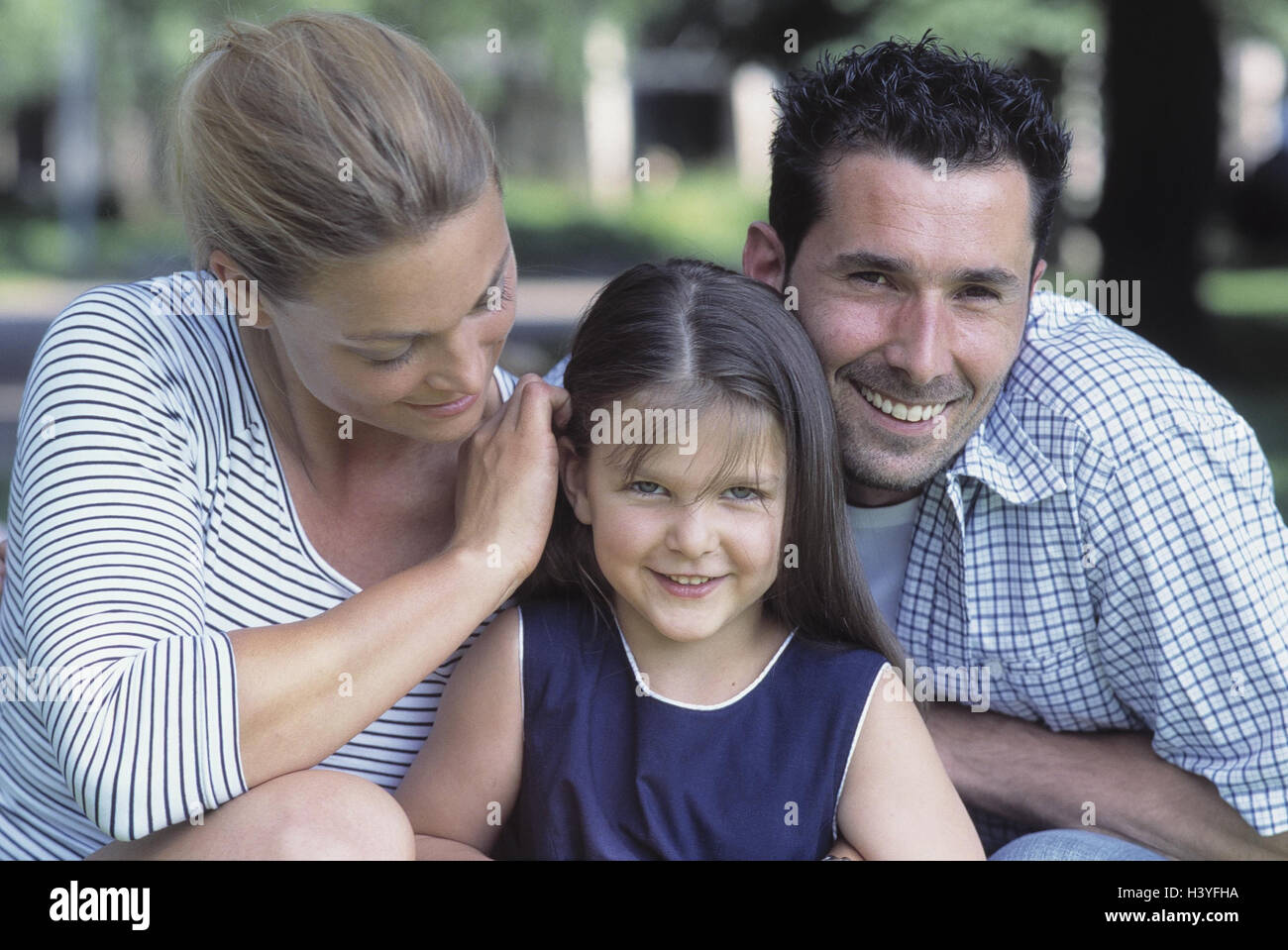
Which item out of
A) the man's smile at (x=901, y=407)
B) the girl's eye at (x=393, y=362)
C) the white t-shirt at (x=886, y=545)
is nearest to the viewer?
the girl's eye at (x=393, y=362)

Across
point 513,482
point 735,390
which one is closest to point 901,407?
point 735,390

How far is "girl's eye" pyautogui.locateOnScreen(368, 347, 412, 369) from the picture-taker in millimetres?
2266

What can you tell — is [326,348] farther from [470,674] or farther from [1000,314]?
[1000,314]

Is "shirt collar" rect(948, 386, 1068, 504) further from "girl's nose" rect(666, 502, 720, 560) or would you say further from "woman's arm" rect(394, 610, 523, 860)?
"woman's arm" rect(394, 610, 523, 860)

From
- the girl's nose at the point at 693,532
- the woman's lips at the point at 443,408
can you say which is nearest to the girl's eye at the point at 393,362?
the woman's lips at the point at 443,408

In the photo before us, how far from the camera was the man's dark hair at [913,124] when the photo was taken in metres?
2.76

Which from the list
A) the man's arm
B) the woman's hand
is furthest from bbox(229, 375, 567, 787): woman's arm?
the man's arm

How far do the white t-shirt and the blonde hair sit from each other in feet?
3.50

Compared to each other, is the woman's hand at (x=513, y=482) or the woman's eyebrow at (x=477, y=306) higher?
the woman's eyebrow at (x=477, y=306)

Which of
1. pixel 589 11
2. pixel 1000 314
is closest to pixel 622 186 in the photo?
pixel 589 11

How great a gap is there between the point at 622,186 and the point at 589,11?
35.5 ft

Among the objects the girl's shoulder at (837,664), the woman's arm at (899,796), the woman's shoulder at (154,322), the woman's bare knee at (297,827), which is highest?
the woman's shoulder at (154,322)

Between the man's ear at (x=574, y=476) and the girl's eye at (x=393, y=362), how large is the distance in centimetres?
36

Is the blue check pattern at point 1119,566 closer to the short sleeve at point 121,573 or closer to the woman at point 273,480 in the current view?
the woman at point 273,480
